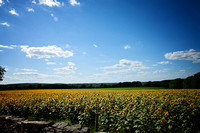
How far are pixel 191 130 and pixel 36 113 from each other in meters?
7.78

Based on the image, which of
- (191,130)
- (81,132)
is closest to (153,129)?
(191,130)

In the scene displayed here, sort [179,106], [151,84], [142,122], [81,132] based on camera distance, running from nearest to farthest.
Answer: [81,132] < [142,122] < [179,106] < [151,84]

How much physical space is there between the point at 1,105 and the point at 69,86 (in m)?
35.1

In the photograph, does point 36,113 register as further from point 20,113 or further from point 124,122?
point 124,122

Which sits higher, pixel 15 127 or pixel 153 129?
pixel 153 129

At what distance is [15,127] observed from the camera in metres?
5.42

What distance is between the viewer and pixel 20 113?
7.85 meters

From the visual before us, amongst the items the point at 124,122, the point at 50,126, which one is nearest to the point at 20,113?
the point at 50,126

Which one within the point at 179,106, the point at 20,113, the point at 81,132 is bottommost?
the point at 20,113

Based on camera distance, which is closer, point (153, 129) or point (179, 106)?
point (153, 129)

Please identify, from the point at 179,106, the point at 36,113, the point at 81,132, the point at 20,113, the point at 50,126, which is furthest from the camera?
the point at 20,113

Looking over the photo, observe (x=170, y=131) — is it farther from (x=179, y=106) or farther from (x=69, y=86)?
(x=69, y=86)

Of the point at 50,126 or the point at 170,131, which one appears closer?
the point at 170,131

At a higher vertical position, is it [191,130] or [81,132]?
[81,132]
